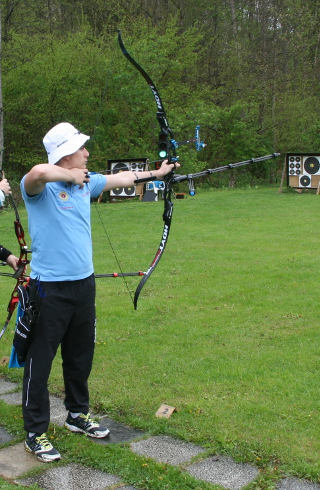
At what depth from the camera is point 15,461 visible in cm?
311

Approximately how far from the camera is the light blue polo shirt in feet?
10.2

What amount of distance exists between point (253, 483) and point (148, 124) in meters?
17.0

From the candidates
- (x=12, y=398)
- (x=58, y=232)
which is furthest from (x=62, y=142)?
(x=12, y=398)

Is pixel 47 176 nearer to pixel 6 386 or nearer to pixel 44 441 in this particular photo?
pixel 44 441

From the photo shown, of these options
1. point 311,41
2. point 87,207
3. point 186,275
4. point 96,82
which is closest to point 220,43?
point 311,41

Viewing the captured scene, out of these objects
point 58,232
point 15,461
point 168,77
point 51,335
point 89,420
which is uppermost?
point 168,77

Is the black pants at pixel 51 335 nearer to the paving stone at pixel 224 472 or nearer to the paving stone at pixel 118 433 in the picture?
the paving stone at pixel 118 433

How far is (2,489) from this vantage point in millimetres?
2783

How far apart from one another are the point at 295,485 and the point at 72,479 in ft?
3.30

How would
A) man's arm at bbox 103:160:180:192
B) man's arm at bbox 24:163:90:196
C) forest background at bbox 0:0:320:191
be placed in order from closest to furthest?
man's arm at bbox 24:163:90:196 → man's arm at bbox 103:160:180:192 → forest background at bbox 0:0:320:191

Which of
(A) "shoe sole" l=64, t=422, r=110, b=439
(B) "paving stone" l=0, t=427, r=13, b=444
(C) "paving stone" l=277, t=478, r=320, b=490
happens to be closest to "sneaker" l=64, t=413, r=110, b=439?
(A) "shoe sole" l=64, t=422, r=110, b=439

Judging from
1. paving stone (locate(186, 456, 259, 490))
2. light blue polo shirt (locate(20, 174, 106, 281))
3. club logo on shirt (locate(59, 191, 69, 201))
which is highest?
club logo on shirt (locate(59, 191, 69, 201))

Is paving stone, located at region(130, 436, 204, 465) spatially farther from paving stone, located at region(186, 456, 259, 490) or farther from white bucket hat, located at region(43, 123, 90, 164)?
white bucket hat, located at region(43, 123, 90, 164)

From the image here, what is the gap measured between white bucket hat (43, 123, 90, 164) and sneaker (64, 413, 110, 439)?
138 centimetres
